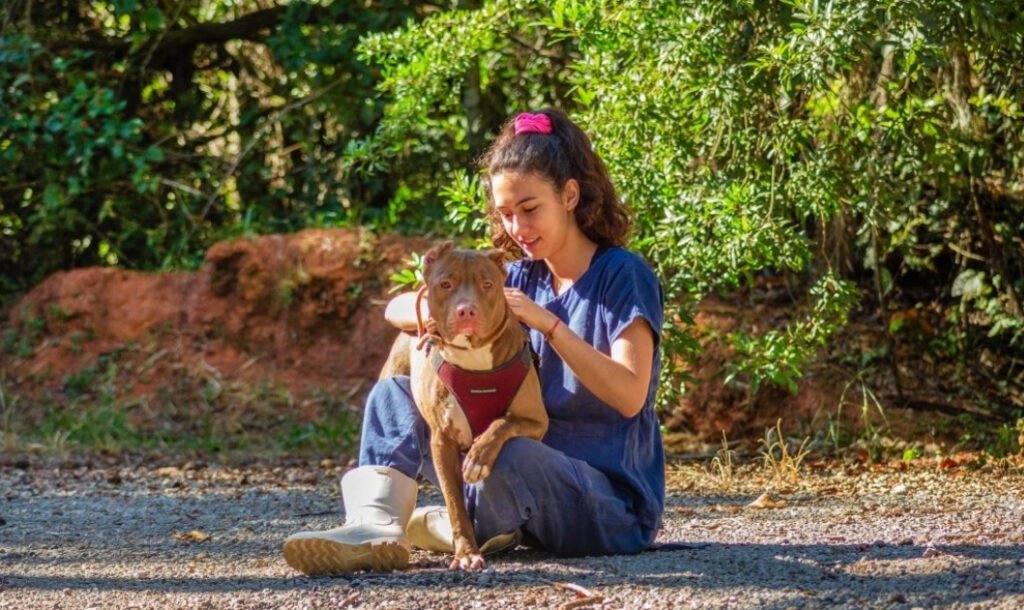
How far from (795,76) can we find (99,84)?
6.11 metres

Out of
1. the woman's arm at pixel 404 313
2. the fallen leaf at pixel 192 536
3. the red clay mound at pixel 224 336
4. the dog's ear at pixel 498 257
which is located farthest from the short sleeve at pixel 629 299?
the red clay mound at pixel 224 336

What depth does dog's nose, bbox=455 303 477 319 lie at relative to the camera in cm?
373

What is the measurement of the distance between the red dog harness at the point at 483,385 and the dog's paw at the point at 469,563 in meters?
0.33

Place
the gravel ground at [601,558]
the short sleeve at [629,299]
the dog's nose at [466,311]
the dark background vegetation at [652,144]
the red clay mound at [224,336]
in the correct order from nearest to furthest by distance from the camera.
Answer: the gravel ground at [601,558], the dog's nose at [466,311], the short sleeve at [629,299], the dark background vegetation at [652,144], the red clay mound at [224,336]

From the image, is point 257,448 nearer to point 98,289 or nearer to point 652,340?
point 98,289

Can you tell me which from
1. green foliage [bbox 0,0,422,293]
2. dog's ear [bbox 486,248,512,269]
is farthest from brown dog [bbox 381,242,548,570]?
green foliage [bbox 0,0,422,293]

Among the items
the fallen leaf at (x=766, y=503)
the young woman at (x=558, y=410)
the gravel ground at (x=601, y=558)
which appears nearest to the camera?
the gravel ground at (x=601, y=558)

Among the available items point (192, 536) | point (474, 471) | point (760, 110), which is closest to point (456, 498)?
point (474, 471)

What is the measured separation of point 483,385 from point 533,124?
0.89m

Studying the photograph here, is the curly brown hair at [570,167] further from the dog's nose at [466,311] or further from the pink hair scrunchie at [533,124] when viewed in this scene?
the dog's nose at [466,311]

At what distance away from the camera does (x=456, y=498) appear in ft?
13.0

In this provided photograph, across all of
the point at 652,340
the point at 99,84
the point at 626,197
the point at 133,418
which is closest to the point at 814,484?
the point at 626,197

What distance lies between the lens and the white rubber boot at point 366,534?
12.8 ft

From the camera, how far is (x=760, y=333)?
7.89 metres
